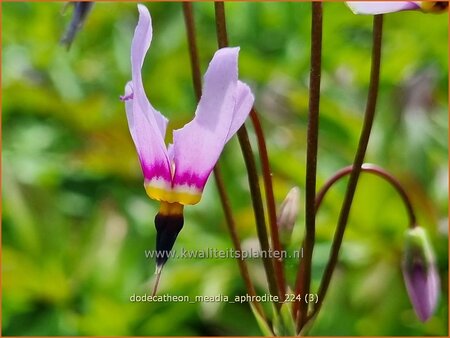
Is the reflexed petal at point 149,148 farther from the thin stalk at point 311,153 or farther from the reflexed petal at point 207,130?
the thin stalk at point 311,153

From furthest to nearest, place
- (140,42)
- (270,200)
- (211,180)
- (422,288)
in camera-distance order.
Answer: (211,180) < (422,288) < (270,200) < (140,42)

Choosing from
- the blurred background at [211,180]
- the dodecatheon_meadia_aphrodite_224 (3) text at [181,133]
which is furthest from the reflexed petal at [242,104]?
the blurred background at [211,180]

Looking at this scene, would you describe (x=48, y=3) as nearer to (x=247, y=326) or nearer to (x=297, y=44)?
(x=297, y=44)

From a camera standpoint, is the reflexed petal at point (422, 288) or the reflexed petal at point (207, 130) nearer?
the reflexed petal at point (207, 130)

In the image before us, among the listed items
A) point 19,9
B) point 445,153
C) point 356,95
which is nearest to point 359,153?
point 445,153

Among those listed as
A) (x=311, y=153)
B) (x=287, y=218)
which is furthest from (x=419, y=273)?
(x=311, y=153)

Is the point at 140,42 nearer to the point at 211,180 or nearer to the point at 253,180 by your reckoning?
the point at 253,180
